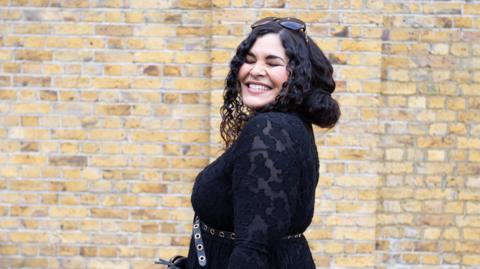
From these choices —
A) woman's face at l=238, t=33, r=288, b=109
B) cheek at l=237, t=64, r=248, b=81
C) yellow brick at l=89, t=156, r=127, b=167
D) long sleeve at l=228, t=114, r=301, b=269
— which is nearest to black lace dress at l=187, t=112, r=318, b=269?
long sleeve at l=228, t=114, r=301, b=269

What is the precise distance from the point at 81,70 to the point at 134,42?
1.34 feet

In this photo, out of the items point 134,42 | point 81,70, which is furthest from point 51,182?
point 134,42

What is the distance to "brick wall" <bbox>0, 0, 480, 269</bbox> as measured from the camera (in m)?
4.35

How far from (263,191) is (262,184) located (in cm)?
2

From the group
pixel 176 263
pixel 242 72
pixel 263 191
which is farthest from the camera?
pixel 176 263

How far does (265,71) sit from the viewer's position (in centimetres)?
224

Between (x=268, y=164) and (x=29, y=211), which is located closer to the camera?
(x=268, y=164)

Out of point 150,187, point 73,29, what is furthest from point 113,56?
point 150,187

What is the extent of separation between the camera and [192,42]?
434 cm

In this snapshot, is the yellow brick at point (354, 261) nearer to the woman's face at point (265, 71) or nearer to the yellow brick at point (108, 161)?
the yellow brick at point (108, 161)

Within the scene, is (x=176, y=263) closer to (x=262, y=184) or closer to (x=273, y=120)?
(x=262, y=184)

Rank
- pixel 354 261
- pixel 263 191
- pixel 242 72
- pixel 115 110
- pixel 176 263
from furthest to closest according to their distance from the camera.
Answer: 1. pixel 115 110
2. pixel 354 261
3. pixel 176 263
4. pixel 242 72
5. pixel 263 191

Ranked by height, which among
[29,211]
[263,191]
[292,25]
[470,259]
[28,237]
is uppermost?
[292,25]

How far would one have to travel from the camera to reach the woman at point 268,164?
2051 millimetres
